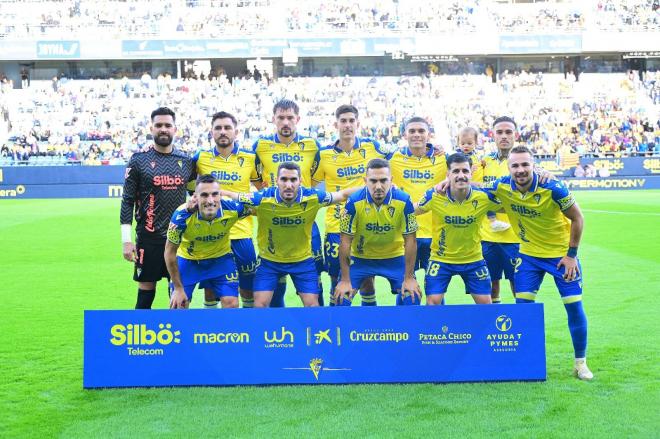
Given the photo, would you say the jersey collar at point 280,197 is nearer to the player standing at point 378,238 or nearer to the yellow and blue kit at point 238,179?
the player standing at point 378,238

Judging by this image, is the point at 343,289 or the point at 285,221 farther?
the point at 285,221

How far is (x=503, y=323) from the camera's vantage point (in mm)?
6207

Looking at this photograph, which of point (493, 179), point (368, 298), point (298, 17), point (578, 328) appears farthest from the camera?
point (298, 17)

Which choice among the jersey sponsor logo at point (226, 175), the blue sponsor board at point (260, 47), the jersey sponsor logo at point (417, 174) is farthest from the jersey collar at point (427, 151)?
the blue sponsor board at point (260, 47)

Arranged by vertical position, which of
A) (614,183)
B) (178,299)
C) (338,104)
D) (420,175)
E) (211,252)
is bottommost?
(614,183)

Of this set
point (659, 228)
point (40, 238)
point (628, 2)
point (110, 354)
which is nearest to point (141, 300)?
point (110, 354)

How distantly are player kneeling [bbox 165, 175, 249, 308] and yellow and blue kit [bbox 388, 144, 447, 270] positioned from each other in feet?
6.59

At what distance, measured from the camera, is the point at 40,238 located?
56.3 ft

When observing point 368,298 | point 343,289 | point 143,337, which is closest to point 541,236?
point 343,289

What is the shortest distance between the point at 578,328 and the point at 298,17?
3994cm

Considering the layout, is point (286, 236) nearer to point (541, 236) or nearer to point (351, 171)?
point (351, 171)

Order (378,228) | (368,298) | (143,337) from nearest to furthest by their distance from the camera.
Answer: (143,337) → (378,228) → (368,298)

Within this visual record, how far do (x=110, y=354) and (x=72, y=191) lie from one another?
2656 centimetres

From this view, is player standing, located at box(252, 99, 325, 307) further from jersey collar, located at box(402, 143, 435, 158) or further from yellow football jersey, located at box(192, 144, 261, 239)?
A: jersey collar, located at box(402, 143, 435, 158)
